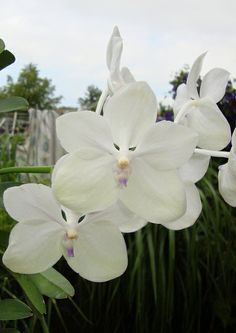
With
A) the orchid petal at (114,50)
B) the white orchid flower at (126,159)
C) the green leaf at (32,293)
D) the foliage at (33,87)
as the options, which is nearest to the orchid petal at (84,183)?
the white orchid flower at (126,159)

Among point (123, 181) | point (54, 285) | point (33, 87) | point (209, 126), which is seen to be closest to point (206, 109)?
point (209, 126)

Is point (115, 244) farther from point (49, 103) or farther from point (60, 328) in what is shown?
point (49, 103)

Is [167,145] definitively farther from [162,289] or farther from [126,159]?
[162,289]

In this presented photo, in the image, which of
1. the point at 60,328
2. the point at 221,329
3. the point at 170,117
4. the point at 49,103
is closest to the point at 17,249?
the point at 60,328

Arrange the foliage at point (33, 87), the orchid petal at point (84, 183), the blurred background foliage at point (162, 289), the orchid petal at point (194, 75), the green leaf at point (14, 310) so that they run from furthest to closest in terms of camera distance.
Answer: the foliage at point (33, 87)
the blurred background foliage at point (162, 289)
the green leaf at point (14, 310)
the orchid petal at point (194, 75)
the orchid petal at point (84, 183)

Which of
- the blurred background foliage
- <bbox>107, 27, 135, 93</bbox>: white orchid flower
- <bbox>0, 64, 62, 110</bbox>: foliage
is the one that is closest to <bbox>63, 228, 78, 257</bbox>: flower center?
<bbox>107, 27, 135, 93</bbox>: white orchid flower

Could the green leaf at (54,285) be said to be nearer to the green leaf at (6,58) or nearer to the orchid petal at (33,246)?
the orchid petal at (33,246)

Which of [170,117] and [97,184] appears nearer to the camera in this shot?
[97,184]

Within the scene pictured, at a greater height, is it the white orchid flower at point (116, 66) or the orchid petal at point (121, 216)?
the white orchid flower at point (116, 66)

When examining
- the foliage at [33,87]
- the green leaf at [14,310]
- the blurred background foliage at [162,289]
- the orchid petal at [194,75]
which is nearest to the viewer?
the orchid petal at [194,75]
